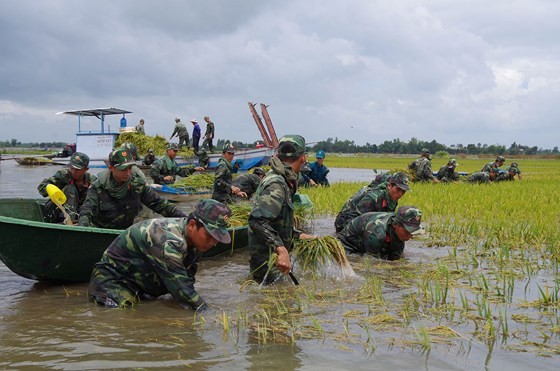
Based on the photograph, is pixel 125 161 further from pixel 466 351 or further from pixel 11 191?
pixel 11 191

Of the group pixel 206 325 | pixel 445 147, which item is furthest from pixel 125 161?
pixel 445 147

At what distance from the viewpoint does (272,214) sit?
16.4ft

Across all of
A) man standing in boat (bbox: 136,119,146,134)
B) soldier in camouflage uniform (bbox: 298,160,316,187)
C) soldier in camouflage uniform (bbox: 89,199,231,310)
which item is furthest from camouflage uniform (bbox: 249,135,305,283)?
man standing in boat (bbox: 136,119,146,134)

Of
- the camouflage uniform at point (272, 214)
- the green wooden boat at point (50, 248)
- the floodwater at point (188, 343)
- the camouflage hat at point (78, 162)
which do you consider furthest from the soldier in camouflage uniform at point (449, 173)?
the green wooden boat at point (50, 248)

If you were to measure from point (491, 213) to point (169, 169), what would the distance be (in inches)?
290

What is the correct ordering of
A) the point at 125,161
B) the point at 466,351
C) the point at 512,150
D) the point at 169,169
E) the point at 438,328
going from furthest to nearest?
the point at 512,150
the point at 169,169
the point at 125,161
the point at 438,328
the point at 466,351

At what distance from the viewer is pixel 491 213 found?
10664 mm

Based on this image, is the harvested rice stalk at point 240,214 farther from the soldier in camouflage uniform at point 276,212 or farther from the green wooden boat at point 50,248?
the green wooden boat at point 50,248

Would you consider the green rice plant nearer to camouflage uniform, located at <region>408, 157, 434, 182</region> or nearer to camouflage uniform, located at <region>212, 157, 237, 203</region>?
camouflage uniform, located at <region>212, 157, 237, 203</region>

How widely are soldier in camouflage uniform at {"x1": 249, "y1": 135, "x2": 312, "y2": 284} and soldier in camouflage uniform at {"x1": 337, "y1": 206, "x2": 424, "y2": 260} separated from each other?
1.48m

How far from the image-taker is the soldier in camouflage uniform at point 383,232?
6172 millimetres

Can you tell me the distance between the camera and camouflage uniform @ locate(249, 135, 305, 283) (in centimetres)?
502

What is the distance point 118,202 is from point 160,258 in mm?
2351

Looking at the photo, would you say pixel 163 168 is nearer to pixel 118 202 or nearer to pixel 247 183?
pixel 247 183
